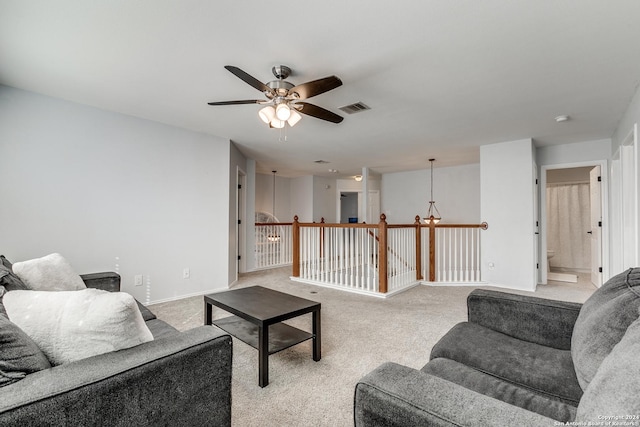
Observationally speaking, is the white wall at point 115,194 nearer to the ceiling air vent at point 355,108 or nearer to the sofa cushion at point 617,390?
the ceiling air vent at point 355,108

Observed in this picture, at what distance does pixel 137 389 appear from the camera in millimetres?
988

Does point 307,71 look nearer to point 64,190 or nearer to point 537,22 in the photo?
point 537,22

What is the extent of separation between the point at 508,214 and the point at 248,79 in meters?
4.46

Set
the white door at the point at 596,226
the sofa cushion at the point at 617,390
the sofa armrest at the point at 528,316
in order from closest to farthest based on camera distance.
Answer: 1. the sofa cushion at the point at 617,390
2. the sofa armrest at the point at 528,316
3. the white door at the point at 596,226

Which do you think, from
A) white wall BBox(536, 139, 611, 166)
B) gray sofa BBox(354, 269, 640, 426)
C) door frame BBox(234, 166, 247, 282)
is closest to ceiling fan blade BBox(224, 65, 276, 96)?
gray sofa BBox(354, 269, 640, 426)

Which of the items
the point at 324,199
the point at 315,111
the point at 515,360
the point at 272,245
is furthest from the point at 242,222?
the point at 515,360

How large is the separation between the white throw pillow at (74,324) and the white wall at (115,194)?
2575 millimetres

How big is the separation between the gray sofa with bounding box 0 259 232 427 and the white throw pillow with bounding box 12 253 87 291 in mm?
1117

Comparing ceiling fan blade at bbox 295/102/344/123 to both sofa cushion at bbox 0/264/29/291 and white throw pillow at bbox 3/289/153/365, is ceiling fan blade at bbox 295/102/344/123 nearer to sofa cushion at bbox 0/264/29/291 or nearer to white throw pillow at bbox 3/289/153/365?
white throw pillow at bbox 3/289/153/365

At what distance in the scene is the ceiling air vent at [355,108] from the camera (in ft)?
10.7

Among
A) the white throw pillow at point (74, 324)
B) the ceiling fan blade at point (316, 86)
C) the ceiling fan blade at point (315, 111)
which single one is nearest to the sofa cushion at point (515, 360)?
the white throw pillow at point (74, 324)

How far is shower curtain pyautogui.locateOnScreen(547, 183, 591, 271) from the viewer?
246 inches

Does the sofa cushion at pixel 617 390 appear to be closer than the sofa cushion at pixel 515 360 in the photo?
Yes

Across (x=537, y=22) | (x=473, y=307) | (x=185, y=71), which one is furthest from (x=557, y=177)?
(x=185, y=71)
